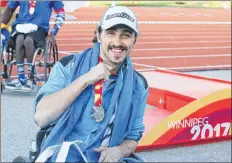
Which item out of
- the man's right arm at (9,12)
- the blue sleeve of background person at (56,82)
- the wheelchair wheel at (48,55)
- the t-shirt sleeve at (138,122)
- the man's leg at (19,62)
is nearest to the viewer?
the blue sleeve of background person at (56,82)

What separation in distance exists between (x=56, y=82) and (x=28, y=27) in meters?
4.78

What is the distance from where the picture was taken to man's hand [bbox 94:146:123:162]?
7.70 feet

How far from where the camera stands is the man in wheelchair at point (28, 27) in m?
7.11

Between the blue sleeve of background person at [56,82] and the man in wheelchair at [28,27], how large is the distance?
15.2ft

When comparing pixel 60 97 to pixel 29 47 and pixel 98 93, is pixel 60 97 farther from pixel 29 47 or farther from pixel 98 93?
pixel 29 47

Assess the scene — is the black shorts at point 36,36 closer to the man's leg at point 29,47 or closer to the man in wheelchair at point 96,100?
the man's leg at point 29,47

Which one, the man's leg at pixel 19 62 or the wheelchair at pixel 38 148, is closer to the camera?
the wheelchair at pixel 38 148

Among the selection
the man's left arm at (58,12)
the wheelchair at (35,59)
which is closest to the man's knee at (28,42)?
the wheelchair at (35,59)

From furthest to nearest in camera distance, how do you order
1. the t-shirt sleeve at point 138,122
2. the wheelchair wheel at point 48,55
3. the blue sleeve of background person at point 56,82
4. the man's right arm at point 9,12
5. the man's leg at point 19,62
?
the man's right arm at point 9,12 < the man's leg at point 19,62 < the wheelchair wheel at point 48,55 < the t-shirt sleeve at point 138,122 < the blue sleeve of background person at point 56,82

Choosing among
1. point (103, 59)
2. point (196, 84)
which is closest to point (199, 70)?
point (196, 84)

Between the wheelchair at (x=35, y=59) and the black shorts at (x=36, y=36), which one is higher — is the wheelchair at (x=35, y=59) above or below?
below

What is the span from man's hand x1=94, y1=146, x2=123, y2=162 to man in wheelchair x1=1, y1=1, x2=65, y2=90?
4787 mm

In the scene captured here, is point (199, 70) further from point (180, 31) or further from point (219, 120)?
point (180, 31)

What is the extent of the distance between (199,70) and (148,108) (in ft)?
13.7
